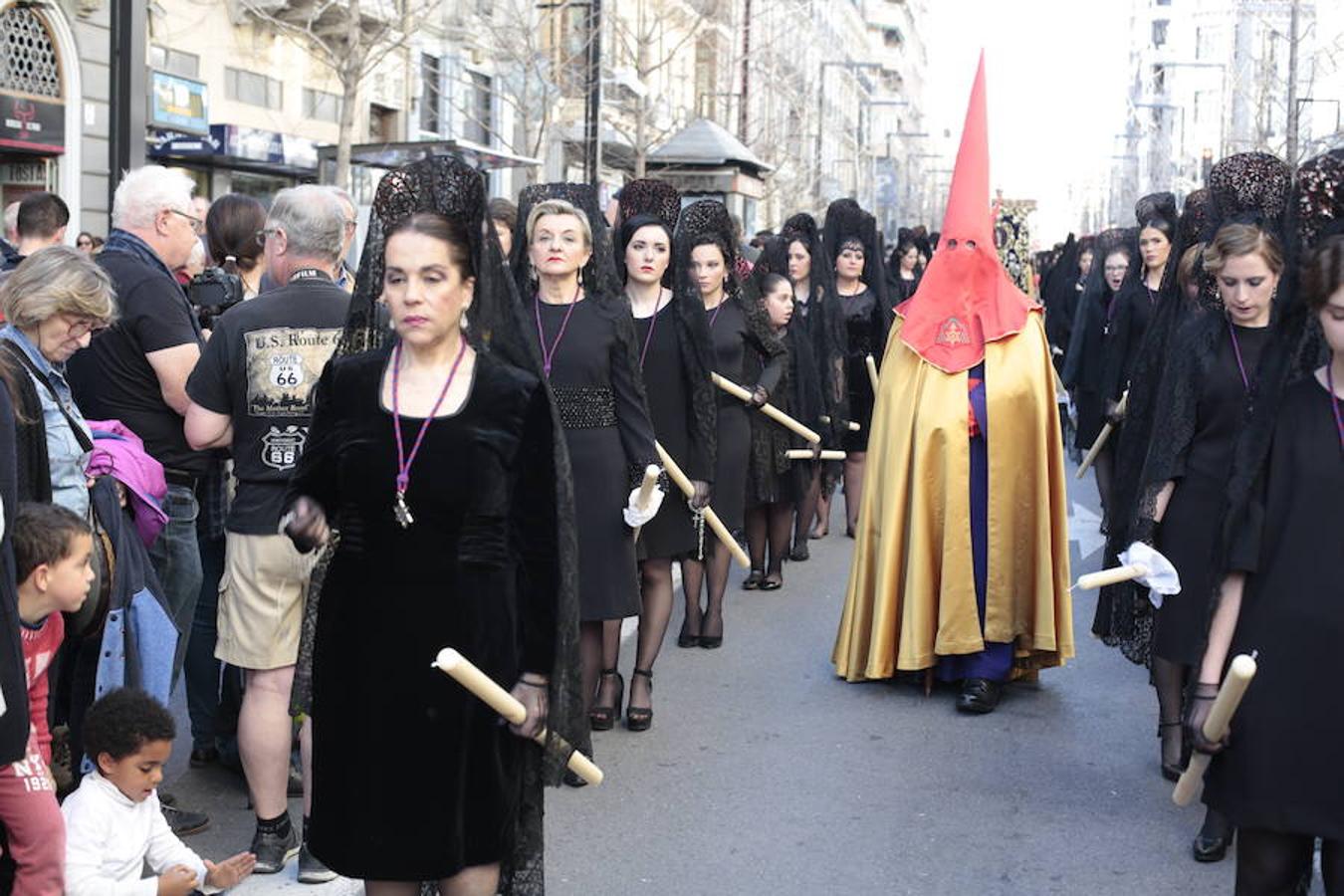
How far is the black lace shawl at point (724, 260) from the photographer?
25.6 ft

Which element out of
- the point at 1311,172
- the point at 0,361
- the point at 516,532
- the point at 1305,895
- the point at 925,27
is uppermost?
the point at 925,27

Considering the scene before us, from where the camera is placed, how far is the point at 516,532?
149 inches

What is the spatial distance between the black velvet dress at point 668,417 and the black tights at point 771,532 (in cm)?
284

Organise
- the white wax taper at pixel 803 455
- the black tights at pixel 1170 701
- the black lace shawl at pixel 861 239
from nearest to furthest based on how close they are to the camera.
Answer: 1. the black tights at pixel 1170 701
2. the white wax taper at pixel 803 455
3. the black lace shawl at pixel 861 239

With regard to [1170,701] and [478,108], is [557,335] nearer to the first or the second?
[1170,701]

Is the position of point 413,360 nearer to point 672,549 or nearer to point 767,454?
point 672,549

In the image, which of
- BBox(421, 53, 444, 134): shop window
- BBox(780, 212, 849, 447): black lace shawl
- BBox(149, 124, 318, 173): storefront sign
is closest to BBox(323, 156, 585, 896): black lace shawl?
BBox(780, 212, 849, 447): black lace shawl

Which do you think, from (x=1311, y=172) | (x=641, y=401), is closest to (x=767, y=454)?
(x=641, y=401)

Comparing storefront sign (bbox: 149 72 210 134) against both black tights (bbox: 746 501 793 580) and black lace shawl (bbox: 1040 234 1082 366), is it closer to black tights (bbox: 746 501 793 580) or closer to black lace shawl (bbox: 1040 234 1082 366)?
black lace shawl (bbox: 1040 234 1082 366)

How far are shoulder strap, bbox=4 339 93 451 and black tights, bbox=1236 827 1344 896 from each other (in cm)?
321

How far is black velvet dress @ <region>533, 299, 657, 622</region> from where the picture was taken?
6.57 metres

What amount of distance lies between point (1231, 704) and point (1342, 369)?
0.80 metres

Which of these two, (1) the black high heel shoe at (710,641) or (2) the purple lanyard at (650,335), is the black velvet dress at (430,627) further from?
(1) the black high heel shoe at (710,641)

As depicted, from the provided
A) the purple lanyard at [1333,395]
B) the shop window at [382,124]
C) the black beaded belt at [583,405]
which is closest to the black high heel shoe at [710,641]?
the black beaded belt at [583,405]
